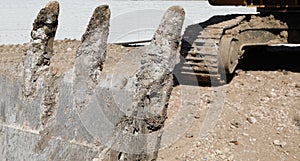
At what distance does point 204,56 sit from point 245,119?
1.03 m

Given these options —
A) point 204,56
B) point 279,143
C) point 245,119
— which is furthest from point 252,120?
point 204,56

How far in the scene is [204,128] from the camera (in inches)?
189

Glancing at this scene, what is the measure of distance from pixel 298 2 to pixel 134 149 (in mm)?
4012

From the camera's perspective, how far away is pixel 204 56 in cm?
564

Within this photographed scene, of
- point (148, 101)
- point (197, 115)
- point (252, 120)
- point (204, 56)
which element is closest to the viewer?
point (148, 101)

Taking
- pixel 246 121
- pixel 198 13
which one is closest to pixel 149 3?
pixel 198 13

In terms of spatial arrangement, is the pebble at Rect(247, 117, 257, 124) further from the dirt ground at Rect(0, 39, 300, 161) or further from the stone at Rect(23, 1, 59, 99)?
the stone at Rect(23, 1, 59, 99)

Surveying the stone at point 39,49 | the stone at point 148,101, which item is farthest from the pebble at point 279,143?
the stone at point 39,49

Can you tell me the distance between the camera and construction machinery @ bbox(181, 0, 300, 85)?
221 inches

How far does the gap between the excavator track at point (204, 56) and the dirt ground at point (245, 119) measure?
148mm

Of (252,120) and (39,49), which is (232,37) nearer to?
(252,120)

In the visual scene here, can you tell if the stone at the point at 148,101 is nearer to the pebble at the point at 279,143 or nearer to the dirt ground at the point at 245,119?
the dirt ground at the point at 245,119

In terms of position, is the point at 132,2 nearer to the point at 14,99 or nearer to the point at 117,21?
the point at 117,21

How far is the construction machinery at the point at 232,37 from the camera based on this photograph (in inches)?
221
